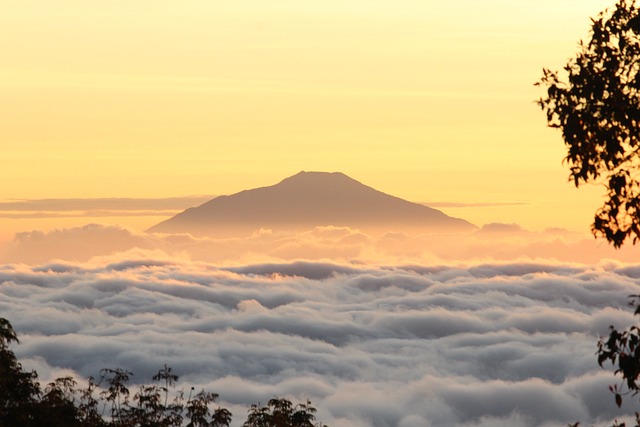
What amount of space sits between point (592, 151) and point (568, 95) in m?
1.70

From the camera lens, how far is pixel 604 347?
86.6ft

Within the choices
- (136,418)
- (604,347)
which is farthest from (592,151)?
(136,418)

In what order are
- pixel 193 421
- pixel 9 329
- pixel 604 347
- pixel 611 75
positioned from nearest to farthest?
pixel 604 347 → pixel 611 75 → pixel 9 329 → pixel 193 421

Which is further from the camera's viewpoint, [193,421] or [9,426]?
[193,421]

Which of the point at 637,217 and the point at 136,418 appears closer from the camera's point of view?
the point at 637,217

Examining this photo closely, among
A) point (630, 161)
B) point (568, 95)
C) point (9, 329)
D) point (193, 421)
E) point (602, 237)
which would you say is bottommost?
point (193, 421)

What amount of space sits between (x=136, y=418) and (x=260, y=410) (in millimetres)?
8760

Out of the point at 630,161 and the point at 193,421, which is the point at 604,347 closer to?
the point at 630,161

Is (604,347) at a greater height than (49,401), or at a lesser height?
greater

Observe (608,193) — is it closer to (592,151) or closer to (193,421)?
(592,151)

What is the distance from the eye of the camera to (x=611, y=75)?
2850cm

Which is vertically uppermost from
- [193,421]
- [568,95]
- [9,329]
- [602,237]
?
[568,95]

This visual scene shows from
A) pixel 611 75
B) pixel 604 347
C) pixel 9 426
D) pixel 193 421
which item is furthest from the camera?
pixel 193 421

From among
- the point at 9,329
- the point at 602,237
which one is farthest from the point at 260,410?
the point at 602,237
